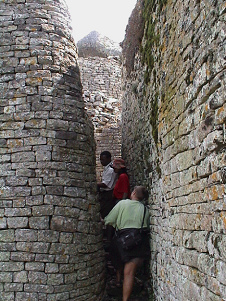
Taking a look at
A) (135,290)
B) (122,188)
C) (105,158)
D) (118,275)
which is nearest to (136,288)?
(135,290)

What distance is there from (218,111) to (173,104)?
137cm

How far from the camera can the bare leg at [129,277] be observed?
16.1 feet

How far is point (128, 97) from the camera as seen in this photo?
866 centimetres

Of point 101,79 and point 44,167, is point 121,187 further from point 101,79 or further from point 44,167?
point 101,79

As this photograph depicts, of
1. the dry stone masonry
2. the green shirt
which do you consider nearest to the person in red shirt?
the green shirt

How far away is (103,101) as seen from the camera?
1295 centimetres

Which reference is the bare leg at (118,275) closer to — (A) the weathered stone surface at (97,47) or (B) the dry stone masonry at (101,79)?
(B) the dry stone masonry at (101,79)

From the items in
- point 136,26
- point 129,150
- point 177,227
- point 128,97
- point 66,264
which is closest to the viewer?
point 177,227

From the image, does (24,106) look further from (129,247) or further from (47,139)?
(129,247)

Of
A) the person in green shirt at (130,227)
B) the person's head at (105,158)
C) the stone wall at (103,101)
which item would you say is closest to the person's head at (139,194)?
the person in green shirt at (130,227)

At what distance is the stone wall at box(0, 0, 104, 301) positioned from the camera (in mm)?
4391

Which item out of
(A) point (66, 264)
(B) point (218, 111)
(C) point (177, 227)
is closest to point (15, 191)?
(A) point (66, 264)

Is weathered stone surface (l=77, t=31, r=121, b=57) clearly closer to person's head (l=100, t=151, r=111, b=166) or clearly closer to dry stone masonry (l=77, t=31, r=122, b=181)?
dry stone masonry (l=77, t=31, r=122, b=181)

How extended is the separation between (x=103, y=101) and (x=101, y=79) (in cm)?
359
